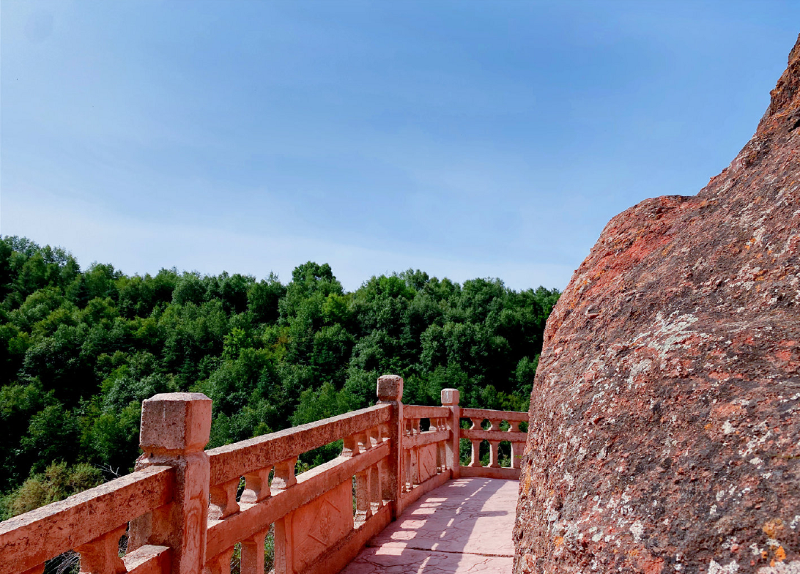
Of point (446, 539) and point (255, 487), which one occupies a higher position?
point (255, 487)

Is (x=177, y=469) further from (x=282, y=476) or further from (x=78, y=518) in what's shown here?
(x=282, y=476)

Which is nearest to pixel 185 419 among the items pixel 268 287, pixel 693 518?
pixel 693 518

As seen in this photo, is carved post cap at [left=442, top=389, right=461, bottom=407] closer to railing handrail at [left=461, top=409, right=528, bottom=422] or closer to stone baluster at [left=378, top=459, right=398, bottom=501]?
railing handrail at [left=461, top=409, right=528, bottom=422]

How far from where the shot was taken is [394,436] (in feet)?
19.0

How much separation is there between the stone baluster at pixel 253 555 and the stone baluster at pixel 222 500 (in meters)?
0.31

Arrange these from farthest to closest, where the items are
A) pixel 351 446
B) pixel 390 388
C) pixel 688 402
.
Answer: pixel 390 388 → pixel 351 446 → pixel 688 402

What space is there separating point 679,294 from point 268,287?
218 feet

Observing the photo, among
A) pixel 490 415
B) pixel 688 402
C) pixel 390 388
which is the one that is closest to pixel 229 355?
pixel 490 415

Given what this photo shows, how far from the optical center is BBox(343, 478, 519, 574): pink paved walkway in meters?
4.32

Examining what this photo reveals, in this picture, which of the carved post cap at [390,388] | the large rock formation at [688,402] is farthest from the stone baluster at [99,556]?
the carved post cap at [390,388]

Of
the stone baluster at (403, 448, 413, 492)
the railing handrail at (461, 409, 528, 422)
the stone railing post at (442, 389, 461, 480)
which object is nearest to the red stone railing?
the stone baluster at (403, 448, 413, 492)

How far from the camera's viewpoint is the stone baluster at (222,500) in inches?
113

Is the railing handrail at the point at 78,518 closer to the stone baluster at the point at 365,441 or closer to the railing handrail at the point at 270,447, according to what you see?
the railing handrail at the point at 270,447

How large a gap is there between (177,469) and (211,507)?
2.01 feet
